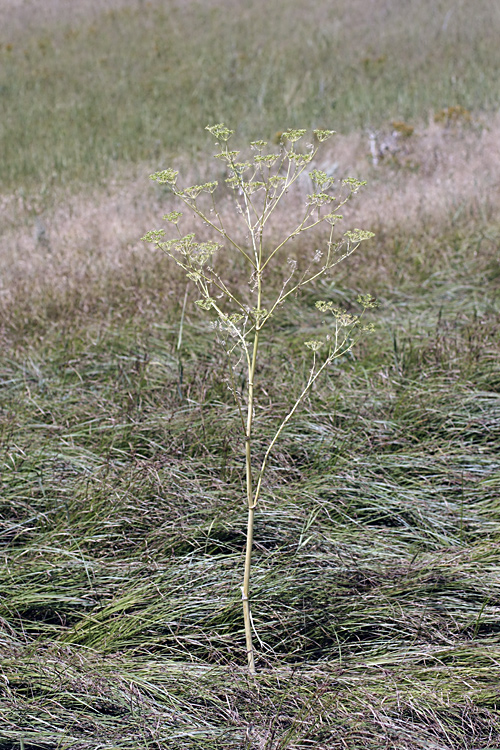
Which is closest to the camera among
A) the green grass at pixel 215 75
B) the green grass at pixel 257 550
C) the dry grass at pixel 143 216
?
the green grass at pixel 257 550

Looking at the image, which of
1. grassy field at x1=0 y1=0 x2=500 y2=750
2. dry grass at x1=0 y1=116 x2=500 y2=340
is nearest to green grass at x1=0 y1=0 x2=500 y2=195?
dry grass at x1=0 y1=116 x2=500 y2=340

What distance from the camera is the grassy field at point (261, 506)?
1738 mm

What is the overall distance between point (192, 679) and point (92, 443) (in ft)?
4.48

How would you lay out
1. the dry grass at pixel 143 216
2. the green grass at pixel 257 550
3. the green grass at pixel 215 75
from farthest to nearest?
the green grass at pixel 215 75
the dry grass at pixel 143 216
the green grass at pixel 257 550

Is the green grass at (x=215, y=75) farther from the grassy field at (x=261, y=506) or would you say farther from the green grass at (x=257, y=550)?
the green grass at (x=257, y=550)

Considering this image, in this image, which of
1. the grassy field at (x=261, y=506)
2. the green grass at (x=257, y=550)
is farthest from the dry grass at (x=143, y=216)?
the green grass at (x=257, y=550)

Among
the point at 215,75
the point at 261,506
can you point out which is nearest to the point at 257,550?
the point at 261,506

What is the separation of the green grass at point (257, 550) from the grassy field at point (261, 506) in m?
0.01

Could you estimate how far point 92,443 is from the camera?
294cm

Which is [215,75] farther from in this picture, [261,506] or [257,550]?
[257,550]

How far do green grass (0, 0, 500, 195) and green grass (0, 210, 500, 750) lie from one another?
5.08m

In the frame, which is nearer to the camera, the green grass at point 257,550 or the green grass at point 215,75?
Answer: the green grass at point 257,550

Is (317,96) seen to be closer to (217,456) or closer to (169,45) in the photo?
(169,45)

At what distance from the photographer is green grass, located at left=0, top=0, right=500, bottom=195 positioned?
28.3 ft
